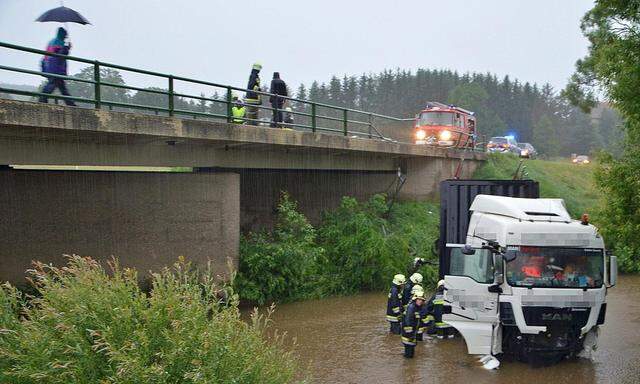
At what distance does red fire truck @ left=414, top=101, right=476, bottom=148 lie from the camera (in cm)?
2667

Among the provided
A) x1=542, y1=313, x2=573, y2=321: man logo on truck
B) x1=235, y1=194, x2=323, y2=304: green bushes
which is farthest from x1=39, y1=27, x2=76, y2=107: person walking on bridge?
x1=542, y1=313, x2=573, y2=321: man logo on truck

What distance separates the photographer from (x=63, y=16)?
10680 mm

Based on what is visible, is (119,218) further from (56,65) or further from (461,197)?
(461,197)

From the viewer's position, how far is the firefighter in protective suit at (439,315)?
11312mm

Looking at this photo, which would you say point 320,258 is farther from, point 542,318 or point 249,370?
point 249,370

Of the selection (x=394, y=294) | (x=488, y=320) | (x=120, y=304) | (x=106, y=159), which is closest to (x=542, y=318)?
(x=488, y=320)

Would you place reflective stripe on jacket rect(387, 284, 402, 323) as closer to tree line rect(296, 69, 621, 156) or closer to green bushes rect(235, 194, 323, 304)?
green bushes rect(235, 194, 323, 304)

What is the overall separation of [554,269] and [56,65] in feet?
28.4

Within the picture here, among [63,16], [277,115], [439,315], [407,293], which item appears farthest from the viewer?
[277,115]

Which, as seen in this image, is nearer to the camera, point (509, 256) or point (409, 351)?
point (509, 256)

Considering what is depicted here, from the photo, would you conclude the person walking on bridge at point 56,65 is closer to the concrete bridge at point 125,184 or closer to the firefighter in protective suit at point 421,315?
the concrete bridge at point 125,184

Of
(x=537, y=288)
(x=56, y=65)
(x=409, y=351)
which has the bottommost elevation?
(x=409, y=351)

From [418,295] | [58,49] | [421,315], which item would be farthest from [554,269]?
[58,49]

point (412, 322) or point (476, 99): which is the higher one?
point (476, 99)
